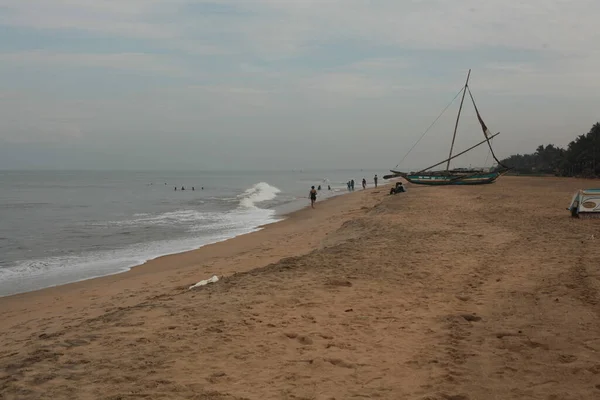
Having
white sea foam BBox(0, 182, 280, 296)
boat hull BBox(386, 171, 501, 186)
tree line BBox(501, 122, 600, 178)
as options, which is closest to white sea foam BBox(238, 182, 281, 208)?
boat hull BBox(386, 171, 501, 186)

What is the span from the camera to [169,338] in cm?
573

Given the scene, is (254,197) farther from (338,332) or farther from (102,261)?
(338,332)

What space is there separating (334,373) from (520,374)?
5.80 ft

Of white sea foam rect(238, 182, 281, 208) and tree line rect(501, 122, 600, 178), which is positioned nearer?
white sea foam rect(238, 182, 281, 208)

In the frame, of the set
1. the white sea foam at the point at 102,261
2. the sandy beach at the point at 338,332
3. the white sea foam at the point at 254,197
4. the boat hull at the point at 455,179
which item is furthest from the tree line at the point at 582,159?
the sandy beach at the point at 338,332

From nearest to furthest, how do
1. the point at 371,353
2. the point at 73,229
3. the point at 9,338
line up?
the point at 371,353
the point at 9,338
the point at 73,229

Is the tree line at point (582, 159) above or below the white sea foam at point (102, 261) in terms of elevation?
above

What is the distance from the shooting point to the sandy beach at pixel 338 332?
4.49 metres

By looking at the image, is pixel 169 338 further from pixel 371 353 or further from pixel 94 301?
pixel 94 301

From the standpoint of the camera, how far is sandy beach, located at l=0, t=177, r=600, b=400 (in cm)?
449

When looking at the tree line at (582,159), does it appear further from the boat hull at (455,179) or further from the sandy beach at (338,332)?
the sandy beach at (338,332)

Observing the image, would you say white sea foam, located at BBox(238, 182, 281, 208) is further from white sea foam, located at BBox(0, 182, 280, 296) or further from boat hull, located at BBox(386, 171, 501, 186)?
white sea foam, located at BBox(0, 182, 280, 296)

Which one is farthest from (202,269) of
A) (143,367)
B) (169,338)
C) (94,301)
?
(143,367)

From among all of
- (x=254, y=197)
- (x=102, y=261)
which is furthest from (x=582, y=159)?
(x=102, y=261)
